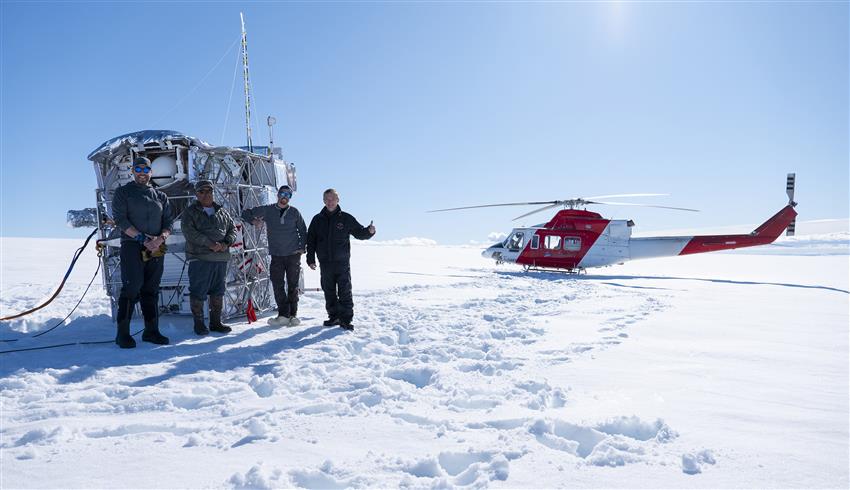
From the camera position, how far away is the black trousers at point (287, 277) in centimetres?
675

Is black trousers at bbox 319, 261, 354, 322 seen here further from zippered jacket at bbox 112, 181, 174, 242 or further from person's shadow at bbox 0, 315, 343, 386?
zippered jacket at bbox 112, 181, 174, 242

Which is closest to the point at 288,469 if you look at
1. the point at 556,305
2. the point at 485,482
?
the point at 485,482

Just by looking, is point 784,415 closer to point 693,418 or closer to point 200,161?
point 693,418

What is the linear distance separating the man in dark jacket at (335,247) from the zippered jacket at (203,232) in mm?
1138

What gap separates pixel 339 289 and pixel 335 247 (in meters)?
0.62

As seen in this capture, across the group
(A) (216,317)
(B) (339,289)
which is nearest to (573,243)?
(B) (339,289)

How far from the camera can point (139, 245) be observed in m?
5.28

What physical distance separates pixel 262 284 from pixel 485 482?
6.47m

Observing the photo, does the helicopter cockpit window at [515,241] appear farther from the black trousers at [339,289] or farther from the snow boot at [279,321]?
the snow boot at [279,321]

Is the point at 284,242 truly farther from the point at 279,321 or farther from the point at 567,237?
the point at 567,237

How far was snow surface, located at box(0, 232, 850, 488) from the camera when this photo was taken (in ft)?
8.07

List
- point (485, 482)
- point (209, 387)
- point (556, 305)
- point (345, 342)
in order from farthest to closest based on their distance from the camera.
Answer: point (556, 305)
point (345, 342)
point (209, 387)
point (485, 482)

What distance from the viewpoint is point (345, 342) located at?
5.45 metres

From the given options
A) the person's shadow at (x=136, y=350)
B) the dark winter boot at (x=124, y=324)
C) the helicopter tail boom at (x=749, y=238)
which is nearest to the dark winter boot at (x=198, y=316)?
the person's shadow at (x=136, y=350)
